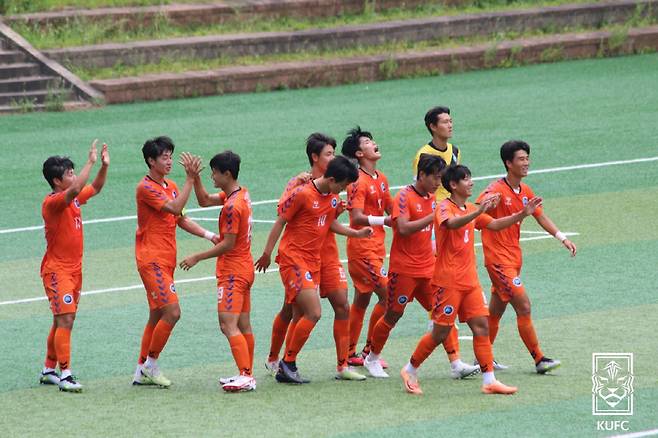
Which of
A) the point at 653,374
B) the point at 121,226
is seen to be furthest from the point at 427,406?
the point at 121,226

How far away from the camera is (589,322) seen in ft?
41.1

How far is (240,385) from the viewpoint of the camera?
1059cm

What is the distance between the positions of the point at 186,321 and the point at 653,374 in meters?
4.64

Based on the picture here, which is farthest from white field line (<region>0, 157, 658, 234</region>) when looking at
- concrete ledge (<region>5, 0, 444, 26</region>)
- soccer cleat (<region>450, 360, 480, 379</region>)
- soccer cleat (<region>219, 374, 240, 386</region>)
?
concrete ledge (<region>5, 0, 444, 26</region>)

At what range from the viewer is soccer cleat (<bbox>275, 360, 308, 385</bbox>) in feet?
35.8

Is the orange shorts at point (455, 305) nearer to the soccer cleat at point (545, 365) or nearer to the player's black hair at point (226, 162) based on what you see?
the soccer cleat at point (545, 365)

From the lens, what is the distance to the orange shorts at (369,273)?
38.0ft

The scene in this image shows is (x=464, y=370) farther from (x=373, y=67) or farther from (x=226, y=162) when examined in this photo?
(x=373, y=67)

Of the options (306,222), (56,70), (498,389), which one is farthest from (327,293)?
(56,70)

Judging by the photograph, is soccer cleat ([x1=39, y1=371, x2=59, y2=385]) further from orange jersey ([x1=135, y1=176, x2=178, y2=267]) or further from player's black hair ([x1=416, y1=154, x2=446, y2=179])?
player's black hair ([x1=416, y1=154, x2=446, y2=179])

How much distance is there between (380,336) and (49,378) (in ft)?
8.84

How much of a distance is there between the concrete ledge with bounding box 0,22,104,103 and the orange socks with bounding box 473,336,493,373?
18302 mm

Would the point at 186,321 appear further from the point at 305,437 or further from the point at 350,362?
the point at 305,437

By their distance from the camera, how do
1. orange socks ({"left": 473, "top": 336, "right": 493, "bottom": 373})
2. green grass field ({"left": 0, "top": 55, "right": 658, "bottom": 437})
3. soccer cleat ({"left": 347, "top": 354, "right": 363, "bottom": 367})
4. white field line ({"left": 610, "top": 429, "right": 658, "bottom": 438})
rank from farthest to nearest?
soccer cleat ({"left": 347, "top": 354, "right": 363, "bottom": 367}) < orange socks ({"left": 473, "top": 336, "right": 493, "bottom": 373}) < green grass field ({"left": 0, "top": 55, "right": 658, "bottom": 437}) < white field line ({"left": 610, "top": 429, "right": 658, "bottom": 438})
